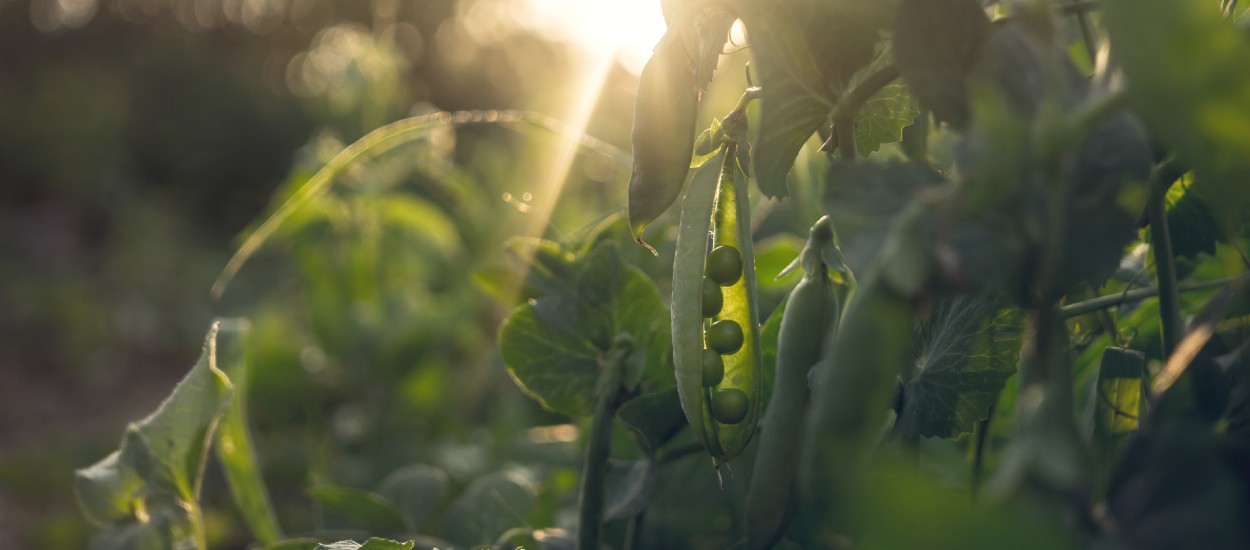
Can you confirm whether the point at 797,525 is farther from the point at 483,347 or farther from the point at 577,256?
the point at 483,347

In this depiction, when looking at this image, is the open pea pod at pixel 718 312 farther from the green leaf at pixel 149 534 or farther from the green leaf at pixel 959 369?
the green leaf at pixel 149 534

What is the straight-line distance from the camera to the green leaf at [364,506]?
0.52 metres

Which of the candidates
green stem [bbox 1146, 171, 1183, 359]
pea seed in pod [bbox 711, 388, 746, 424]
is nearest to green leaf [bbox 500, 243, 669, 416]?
pea seed in pod [bbox 711, 388, 746, 424]

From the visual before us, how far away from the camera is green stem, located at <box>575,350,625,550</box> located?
38 centimetres

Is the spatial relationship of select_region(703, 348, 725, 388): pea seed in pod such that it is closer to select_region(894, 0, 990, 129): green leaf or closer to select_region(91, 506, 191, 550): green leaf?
select_region(894, 0, 990, 129): green leaf

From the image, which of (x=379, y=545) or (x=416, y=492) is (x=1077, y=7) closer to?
(x=379, y=545)

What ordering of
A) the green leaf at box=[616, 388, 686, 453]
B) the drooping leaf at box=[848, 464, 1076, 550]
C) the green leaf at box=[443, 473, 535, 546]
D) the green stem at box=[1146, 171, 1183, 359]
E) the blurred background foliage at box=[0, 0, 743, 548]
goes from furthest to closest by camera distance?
1. the blurred background foliage at box=[0, 0, 743, 548]
2. the green leaf at box=[443, 473, 535, 546]
3. the green leaf at box=[616, 388, 686, 453]
4. the green stem at box=[1146, 171, 1183, 359]
5. the drooping leaf at box=[848, 464, 1076, 550]

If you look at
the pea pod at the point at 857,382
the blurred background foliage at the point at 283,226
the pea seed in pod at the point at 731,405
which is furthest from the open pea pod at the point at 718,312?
the blurred background foliage at the point at 283,226

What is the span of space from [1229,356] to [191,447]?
412mm

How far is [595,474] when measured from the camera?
1.26 ft

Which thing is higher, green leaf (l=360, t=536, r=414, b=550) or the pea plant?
the pea plant

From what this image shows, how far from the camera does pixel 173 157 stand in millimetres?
6727

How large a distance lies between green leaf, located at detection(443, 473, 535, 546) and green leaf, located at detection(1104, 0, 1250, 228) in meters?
0.38

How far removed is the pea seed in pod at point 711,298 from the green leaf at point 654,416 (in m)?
0.06
